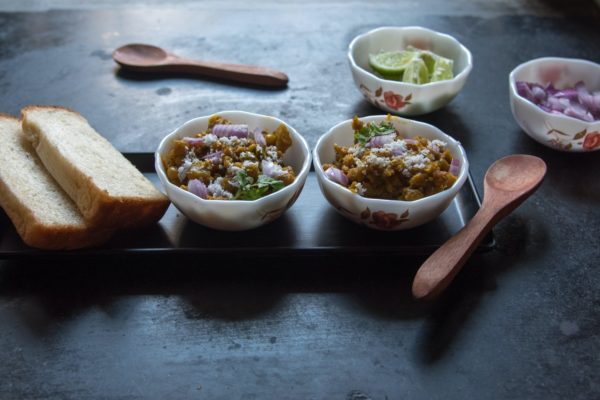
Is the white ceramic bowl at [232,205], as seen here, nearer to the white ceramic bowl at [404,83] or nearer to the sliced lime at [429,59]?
the white ceramic bowl at [404,83]

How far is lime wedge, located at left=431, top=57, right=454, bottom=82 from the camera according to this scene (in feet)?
7.28

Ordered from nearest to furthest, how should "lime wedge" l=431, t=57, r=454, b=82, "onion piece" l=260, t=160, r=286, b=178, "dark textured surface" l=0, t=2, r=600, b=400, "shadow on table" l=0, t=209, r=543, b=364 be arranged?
1. "dark textured surface" l=0, t=2, r=600, b=400
2. "shadow on table" l=0, t=209, r=543, b=364
3. "onion piece" l=260, t=160, r=286, b=178
4. "lime wedge" l=431, t=57, r=454, b=82

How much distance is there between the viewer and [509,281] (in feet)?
5.37

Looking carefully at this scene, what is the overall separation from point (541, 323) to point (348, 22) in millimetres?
1878

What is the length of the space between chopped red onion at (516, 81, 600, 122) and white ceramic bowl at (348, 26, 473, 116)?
234mm

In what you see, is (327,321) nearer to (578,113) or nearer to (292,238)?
(292,238)

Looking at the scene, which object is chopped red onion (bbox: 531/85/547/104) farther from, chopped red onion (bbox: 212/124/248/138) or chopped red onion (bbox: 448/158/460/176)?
chopped red onion (bbox: 212/124/248/138)

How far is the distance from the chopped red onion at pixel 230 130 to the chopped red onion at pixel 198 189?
0.73ft

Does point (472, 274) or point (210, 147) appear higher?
point (210, 147)

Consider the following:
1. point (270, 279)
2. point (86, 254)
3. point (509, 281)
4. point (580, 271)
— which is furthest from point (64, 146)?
point (580, 271)

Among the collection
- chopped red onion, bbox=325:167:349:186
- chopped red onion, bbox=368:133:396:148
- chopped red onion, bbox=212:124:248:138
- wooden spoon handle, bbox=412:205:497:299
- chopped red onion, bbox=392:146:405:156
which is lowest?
wooden spoon handle, bbox=412:205:497:299

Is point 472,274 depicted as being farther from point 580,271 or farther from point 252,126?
point 252,126

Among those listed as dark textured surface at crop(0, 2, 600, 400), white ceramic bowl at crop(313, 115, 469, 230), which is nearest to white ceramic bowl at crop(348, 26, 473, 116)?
dark textured surface at crop(0, 2, 600, 400)

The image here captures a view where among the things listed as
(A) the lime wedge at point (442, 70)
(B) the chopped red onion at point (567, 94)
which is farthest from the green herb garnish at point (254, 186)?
(B) the chopped red onion at point (567, 94)
